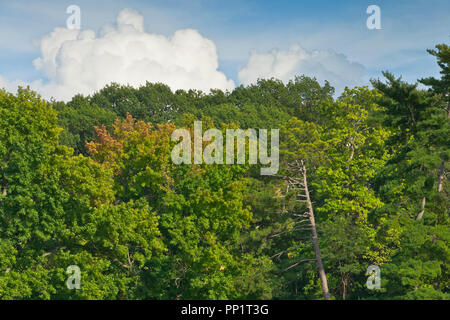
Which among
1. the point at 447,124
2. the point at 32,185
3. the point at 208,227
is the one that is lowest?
the point at 208,227

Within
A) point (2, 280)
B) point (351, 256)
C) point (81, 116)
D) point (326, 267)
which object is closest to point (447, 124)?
point (351, 256)

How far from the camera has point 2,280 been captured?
109ft

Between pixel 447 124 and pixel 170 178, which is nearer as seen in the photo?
pixel 447 124

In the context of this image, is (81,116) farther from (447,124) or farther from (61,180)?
(447,124)

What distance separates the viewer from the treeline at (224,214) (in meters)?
29.0

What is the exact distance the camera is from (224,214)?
38719 millimetres

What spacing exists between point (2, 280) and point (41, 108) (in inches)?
407

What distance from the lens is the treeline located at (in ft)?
95.1
